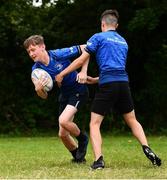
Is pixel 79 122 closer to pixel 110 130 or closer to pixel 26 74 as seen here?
pixel 110 130

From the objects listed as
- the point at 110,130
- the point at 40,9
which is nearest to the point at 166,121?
the point at 110,130

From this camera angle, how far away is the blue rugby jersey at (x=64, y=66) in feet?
26.9

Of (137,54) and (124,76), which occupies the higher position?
(124,76)

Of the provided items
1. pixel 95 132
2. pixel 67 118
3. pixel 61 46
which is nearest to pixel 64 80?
pixel 67 118

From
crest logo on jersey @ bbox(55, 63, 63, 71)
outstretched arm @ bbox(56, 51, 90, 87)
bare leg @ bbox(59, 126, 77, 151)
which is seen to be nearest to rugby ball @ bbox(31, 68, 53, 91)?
crest logo on jersey @ bbox(55, 63, 63, 71)

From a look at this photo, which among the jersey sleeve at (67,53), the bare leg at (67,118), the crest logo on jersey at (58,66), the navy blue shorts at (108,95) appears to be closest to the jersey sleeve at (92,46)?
the navy blue shorts at (108,95)

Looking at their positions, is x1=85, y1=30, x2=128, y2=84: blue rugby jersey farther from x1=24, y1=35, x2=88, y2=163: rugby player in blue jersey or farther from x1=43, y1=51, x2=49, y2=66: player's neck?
x1=43, y1=51, x2=49, y2=66: player's neck

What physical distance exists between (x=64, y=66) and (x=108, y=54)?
861 mm

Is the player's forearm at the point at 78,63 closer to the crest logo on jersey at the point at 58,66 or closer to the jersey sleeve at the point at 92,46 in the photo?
the jersey sleeve at the point at 92,46

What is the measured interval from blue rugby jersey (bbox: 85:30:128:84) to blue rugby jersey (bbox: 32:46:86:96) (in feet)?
1.98

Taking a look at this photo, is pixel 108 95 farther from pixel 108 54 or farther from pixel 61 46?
pixel 61 46

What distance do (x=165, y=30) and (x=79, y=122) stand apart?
4316mm

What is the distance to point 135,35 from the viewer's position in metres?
20.1

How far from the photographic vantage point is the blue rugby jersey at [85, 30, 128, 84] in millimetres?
7605
